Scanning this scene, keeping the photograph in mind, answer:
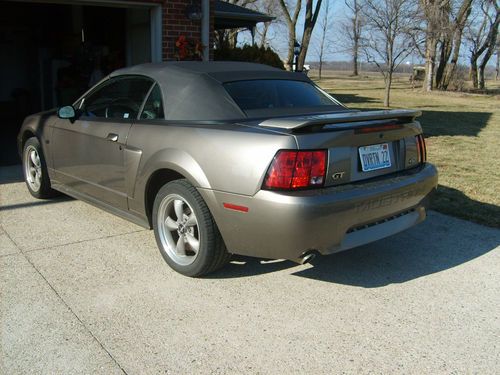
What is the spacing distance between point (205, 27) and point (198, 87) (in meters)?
5.25

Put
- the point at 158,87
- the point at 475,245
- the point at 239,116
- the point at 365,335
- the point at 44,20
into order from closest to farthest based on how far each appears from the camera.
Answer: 1. the point at 365,335
2. the point at 239,116
3. the point at 158,87
4. the point at 475,245
5. the point at 44,20

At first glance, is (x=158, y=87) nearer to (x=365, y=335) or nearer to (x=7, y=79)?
(x=365, y=335)

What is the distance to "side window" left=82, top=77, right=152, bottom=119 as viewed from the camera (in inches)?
176

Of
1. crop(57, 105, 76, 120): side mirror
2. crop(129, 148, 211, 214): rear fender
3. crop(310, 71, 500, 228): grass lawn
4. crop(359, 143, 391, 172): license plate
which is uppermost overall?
crop(57, 105, 76, 120): side mirror

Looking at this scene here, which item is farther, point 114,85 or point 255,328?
point 114,85

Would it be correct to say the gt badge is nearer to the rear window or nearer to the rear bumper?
the rear bumper

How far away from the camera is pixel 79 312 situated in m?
3.33

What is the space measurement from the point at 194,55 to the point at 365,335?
6.63m

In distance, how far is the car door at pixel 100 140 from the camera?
443 centimetres

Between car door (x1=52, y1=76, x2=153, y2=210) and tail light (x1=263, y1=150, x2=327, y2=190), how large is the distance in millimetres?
1604

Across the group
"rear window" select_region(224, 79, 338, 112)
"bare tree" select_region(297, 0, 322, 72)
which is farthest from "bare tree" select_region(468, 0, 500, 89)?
"rear window" select_region(224, 79, 338, 112)

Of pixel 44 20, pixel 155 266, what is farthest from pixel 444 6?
pixel 155 266

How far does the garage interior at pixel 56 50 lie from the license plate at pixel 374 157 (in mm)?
6798

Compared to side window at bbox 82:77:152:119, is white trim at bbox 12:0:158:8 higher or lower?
higher
